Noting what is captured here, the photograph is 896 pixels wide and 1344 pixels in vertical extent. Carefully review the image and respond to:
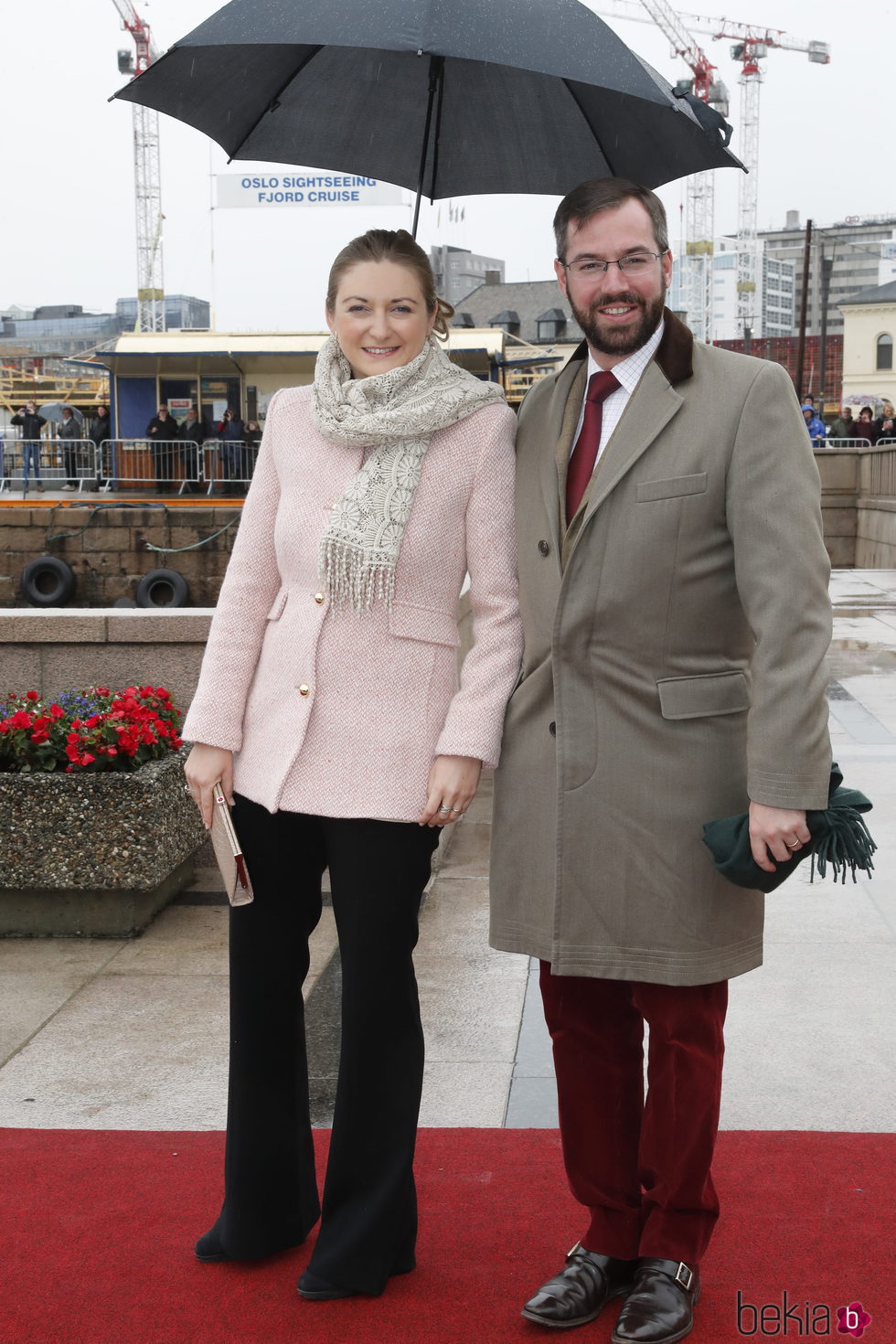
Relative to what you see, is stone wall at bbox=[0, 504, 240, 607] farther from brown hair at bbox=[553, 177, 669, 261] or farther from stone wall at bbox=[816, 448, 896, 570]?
brown hair at bbox=[553, 177, 669, 261]

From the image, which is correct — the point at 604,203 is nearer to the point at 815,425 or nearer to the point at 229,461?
the point at 229,461

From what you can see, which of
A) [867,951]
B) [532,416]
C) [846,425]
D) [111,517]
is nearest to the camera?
[532,416]

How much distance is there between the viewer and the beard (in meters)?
2.78

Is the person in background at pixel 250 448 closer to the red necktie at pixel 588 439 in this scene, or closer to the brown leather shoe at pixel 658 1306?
the red necktie at pixel 588 439

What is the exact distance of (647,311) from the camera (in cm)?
279

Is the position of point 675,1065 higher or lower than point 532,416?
lower

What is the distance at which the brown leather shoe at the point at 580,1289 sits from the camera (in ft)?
9.04

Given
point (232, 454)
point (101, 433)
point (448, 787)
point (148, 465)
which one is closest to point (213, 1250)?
point (448, 787)

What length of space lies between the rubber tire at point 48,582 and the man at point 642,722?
24670 millimetres

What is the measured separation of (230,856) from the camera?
288cm

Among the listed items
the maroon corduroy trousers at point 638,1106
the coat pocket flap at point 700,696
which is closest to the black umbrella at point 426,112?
the coat pocket flap at point 700,696

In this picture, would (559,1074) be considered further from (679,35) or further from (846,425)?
(679,35)

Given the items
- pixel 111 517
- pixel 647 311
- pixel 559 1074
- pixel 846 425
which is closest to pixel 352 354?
pixel 647 311

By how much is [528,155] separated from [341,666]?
144 centimetres
